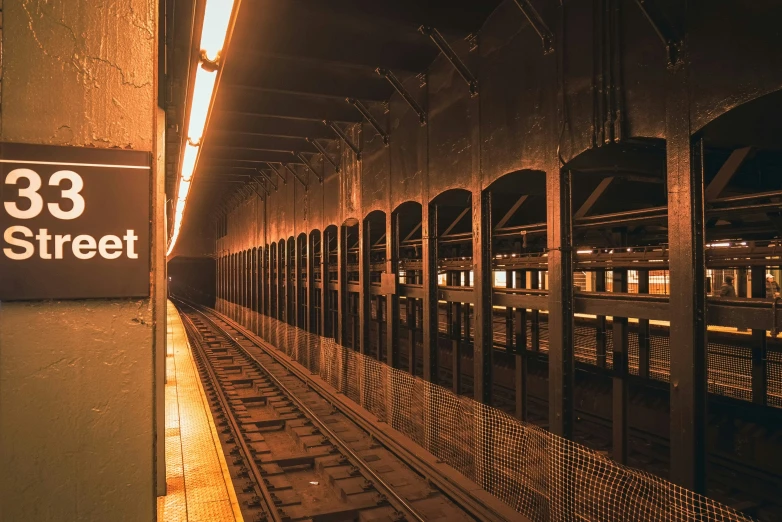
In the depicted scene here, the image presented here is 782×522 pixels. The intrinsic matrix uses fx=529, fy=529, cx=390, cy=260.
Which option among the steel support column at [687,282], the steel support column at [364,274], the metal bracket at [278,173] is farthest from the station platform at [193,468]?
the metal bracket at [278,173]

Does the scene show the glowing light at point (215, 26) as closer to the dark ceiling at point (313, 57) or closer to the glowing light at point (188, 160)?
the dark ceiling at point (313, 57)

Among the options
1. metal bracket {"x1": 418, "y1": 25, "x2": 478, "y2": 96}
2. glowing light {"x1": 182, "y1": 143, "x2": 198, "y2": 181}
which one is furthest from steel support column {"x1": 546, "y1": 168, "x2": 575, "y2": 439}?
glowing light {"x1": 182, "y1": 143, "x2": 198, "y2": 181}

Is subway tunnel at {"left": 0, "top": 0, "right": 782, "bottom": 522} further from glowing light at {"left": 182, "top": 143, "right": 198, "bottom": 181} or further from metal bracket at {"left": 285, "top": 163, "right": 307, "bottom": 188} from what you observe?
metal bracket at {"left": 285, "top": 163, "right": 307, "bottom": 188}

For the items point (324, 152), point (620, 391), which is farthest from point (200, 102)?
point (324, 152)

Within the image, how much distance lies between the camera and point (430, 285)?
28.8 feet

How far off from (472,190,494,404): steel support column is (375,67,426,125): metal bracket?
2227 mm

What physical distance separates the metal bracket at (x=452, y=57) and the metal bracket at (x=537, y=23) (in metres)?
1.46

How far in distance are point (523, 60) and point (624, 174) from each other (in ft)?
5.95

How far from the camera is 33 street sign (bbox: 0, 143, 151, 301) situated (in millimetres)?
1953

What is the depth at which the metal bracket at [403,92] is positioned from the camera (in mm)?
8883

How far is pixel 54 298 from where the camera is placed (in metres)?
2.04

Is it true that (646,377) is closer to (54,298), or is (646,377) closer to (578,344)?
(578,344)

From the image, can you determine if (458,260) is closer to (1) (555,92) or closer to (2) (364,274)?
(2) (364,274)

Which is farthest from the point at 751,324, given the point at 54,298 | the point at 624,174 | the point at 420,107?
the point at 420,107
